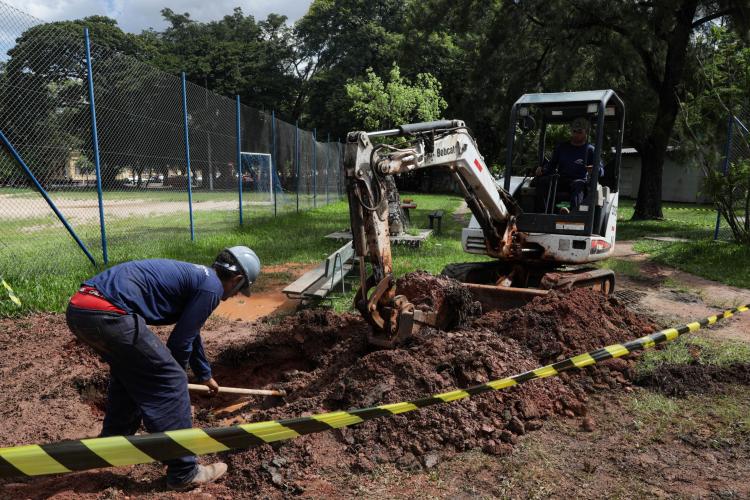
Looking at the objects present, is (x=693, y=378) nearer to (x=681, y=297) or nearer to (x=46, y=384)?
(x=681, y=297)

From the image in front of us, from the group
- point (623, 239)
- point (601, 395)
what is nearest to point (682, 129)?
point (623, 239)

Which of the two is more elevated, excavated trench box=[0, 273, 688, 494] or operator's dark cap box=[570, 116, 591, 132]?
operator's dark cap box=[570, 116, 591, 132]

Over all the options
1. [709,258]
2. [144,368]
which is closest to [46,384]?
[144,368]

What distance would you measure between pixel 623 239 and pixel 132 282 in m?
13.8

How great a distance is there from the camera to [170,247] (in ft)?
32.4

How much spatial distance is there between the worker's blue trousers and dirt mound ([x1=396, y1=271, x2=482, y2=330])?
2514mm

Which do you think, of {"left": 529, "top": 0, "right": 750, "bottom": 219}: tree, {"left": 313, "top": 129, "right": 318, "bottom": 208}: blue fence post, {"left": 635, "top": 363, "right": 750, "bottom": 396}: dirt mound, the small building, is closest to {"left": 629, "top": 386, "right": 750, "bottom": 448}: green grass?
{"left": 635, "top": 363, "right": 750, "bottom": 396}: dirt mound

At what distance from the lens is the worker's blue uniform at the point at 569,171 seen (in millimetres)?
6703

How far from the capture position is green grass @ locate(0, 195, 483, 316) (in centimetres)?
685

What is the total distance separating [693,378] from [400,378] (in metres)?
2.70

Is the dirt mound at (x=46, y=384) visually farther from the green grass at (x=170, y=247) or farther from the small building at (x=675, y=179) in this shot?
the small building at (x=675, y=179)

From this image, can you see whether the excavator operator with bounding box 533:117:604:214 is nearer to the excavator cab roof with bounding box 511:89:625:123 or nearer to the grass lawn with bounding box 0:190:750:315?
the excavator cab roof with bounding box 511:89:625:123

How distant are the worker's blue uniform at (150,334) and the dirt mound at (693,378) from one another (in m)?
3.81

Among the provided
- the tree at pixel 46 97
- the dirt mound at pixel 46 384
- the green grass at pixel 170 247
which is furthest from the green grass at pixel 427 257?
the tree at pixel 46 97
